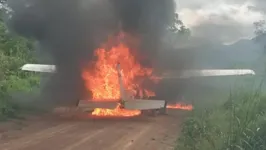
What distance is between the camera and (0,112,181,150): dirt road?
40.7 feet

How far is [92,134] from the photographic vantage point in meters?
14.7

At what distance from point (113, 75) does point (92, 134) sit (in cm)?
725

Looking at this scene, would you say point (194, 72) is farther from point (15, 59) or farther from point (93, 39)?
point (15, 59)

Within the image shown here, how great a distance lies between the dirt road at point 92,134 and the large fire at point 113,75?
2.35 meters

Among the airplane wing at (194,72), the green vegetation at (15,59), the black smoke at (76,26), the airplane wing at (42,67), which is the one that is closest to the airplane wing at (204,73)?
the airplane wing at (194,72)

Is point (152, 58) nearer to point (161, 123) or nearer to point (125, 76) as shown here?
point (125, 76)

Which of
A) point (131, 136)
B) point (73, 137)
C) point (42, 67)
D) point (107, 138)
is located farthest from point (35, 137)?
point (42, 67)

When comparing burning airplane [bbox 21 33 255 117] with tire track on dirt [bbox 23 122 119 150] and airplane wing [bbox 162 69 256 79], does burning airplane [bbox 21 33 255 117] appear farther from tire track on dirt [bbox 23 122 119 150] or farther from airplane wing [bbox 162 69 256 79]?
tire track on dirt [bbox 23 122 119 150]

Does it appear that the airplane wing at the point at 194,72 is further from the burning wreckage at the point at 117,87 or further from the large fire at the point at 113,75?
the large fire at the point at 113,75

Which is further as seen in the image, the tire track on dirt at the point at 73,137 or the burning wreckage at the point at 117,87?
the burning wreckage at the point at 117,87

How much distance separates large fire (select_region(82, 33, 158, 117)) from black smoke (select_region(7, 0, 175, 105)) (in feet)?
2.16

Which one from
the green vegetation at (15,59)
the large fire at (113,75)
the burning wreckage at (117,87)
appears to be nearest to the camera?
the burning wreckage at (117,87)

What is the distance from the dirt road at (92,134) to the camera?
40.7 feet

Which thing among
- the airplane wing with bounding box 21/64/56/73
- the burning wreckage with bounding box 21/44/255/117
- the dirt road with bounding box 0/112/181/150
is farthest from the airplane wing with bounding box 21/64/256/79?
the dirt road with bounding box 0/112/181/150
